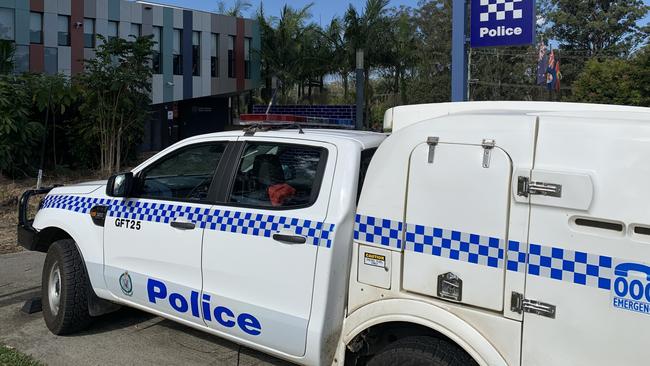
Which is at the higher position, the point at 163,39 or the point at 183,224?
the point at 163,39

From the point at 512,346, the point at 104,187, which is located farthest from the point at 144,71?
the point at 512,346

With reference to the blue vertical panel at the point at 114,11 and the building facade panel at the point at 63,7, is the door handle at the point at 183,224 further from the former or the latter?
the blue vertical panel at the point at 114,11

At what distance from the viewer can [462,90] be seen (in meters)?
7.61

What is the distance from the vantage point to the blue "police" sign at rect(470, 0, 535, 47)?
283 inches

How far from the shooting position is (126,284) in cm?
434

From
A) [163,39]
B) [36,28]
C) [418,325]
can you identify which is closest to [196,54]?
[163,39]

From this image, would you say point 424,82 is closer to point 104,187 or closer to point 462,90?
point 462,90

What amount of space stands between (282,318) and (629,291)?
6.03ft

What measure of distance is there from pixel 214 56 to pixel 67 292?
29287 mm

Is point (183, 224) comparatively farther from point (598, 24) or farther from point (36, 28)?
point (598, 24)

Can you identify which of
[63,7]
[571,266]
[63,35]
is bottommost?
[571,266]

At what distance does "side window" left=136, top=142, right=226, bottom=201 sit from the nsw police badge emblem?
604 mm

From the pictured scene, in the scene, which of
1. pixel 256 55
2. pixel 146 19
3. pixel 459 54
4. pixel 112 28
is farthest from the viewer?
pixel 256 55

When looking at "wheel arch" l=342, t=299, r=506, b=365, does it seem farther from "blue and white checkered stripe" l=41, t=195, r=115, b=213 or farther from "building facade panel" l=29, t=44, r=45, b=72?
"building facade panel" l=29, t=44, r=45, b=72
